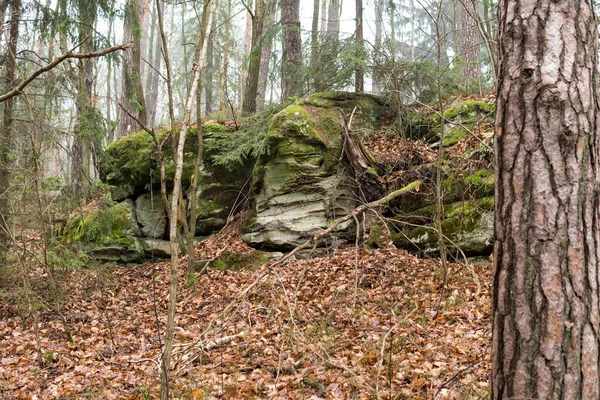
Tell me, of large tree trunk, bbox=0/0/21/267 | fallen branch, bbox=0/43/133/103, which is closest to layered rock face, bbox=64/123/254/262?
large tree trunk, bbox=0/0/21/267

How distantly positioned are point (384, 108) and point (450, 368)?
693 cm

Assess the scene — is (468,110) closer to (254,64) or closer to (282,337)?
(254,64)

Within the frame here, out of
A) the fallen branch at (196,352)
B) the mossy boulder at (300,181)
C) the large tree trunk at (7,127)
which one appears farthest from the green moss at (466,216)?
the large tree trunk at (7,127)

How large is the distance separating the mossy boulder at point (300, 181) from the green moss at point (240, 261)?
0.97 ft

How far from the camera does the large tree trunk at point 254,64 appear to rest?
11.1 metres

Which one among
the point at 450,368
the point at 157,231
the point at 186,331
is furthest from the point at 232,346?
the point at 157,231

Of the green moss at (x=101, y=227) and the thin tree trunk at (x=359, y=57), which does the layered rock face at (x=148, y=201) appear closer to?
the green moss at (x=101, y=227)

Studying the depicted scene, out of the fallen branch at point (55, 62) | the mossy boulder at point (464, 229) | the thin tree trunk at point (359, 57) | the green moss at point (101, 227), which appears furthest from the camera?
the thin tree trunk at point (359, 57)

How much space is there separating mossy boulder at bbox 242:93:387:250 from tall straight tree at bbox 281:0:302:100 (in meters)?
1.98

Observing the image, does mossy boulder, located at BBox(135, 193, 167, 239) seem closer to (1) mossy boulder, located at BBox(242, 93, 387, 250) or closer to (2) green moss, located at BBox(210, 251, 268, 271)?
(2) green moss, located at BBox(210, 251, 268, 271)

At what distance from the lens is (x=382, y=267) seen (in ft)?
23.6

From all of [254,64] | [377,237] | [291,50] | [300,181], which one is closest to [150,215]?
[300,181]

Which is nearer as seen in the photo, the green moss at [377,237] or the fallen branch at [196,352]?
the fallen branch at [196,352]

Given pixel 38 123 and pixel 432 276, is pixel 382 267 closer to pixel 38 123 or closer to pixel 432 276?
pixel 432 276
